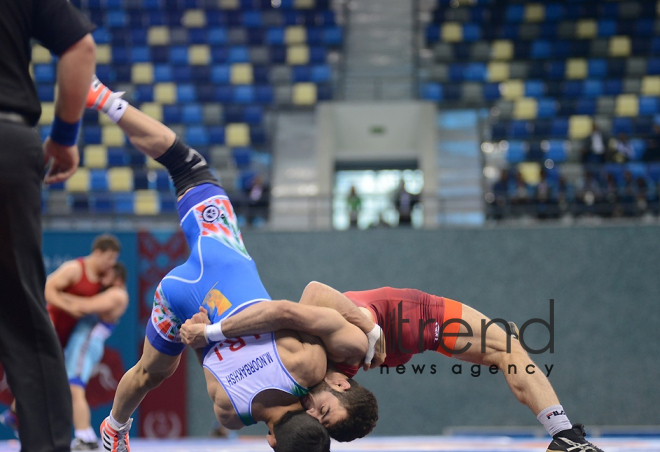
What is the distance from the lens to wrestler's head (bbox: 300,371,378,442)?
279 centimetres

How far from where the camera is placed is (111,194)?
34.4ft

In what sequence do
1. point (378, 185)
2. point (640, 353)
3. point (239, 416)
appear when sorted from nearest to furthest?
point (239, 416) < point (640, 353) < point (378, 185)

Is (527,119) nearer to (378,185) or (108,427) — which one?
(378,185)

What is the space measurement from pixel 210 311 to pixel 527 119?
33.9 feet

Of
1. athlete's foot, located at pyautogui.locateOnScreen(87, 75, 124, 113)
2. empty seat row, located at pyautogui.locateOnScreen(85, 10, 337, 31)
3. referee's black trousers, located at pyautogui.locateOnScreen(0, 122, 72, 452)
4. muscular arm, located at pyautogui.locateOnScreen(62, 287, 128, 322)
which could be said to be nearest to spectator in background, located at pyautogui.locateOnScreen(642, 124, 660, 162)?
empty seat row, located at pyautogui.locateOnScreen(85, 10, 337, 31)

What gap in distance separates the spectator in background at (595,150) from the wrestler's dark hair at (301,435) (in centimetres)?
888

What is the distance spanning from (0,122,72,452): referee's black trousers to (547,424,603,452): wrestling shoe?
6.52ft

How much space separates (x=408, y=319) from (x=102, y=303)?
8.89ft

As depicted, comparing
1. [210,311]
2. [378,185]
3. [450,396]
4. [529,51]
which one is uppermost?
[529,51]

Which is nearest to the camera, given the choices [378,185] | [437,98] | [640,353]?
[640,353]

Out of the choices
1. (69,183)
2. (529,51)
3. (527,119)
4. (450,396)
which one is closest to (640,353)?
(450,396)

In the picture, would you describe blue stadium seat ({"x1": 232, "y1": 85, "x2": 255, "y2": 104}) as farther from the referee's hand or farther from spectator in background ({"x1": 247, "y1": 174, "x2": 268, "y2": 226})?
the referee's hand

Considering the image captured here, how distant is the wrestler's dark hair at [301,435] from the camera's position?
2660 millimetres

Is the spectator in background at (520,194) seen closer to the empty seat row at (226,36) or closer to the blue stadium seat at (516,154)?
the blue stadium seat at (516,154)
